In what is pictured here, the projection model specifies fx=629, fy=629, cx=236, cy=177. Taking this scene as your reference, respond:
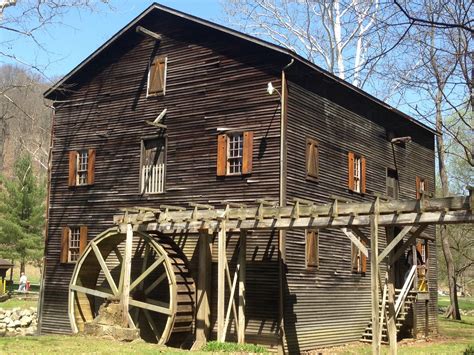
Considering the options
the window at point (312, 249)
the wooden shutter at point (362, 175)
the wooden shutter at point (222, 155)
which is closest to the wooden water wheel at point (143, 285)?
the wooden shutter at point (222, 155)

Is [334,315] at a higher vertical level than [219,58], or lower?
lower

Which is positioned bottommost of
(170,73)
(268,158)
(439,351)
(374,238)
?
(439,351)

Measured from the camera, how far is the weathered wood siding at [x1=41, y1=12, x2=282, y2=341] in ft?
57.9

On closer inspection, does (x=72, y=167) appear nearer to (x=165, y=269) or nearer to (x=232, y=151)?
(x=165, y=269)

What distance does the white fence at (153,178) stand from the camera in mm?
19906

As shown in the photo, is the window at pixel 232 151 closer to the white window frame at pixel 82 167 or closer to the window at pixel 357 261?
the window at pixel 357 261

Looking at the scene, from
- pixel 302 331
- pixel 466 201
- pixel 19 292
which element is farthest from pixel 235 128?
pixel 19 292

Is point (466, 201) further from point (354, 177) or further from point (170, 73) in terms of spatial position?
point (170, 73)

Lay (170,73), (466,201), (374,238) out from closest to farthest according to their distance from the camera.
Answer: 1. (466,201)
2. (374,238)
3. (170,73)

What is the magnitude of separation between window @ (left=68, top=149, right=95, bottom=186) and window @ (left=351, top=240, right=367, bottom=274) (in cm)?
939

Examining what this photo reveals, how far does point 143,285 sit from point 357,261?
704cm

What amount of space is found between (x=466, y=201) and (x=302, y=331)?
7035mm

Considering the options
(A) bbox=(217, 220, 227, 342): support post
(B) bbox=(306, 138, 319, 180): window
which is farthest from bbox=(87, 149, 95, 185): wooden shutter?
(B) bbox=(306, 138, 319, 180): window

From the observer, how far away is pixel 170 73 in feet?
67.2
